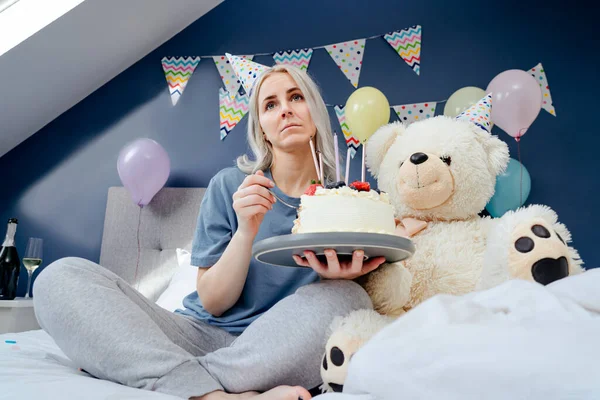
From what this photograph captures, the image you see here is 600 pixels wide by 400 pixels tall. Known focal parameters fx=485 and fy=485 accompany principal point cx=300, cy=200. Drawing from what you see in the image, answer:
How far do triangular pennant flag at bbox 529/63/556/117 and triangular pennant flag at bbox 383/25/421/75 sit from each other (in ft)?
1.73

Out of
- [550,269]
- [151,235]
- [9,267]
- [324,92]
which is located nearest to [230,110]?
[324,92]

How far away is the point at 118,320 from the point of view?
2.87ft

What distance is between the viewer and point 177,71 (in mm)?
2666

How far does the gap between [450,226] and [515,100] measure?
860 millimetres

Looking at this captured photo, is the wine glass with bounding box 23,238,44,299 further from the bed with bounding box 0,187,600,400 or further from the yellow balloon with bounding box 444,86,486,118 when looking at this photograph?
the yellow balloon with bounding box 444,86,486,118

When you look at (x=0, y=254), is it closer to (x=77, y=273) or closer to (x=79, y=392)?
(x=77, y=273)

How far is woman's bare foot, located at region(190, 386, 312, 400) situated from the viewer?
77 centimetres

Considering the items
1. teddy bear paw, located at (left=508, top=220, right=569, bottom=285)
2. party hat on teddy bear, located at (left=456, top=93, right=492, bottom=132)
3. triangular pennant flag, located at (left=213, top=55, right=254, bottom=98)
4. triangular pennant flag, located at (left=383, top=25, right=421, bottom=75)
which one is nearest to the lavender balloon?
triangular pennant flag, located at (left=213, top=55, right=254, bottom=98)

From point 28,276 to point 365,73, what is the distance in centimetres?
204

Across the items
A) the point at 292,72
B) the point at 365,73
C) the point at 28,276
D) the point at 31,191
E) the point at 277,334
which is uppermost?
the point at 365,73

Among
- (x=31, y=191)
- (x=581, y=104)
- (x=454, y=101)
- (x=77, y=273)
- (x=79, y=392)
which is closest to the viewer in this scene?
(x=79, y=392)

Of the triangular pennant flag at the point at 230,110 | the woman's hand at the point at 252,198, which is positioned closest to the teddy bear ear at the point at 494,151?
the woman's hand at the point at 252,198

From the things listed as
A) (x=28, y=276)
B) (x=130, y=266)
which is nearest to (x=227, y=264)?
(x=130, y=266)

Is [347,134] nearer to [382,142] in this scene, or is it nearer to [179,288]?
[382,142]
